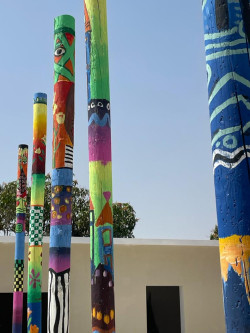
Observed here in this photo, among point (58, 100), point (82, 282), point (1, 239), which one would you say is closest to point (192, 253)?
point (82, 282)

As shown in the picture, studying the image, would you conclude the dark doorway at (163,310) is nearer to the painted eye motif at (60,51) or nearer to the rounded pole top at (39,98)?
the rounded pole top at (39,98)

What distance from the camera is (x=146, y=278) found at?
1350cm

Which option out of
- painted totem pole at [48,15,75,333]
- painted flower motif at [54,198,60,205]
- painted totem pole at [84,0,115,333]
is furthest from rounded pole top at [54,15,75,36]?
painted flower motif at [54,198,60,205]

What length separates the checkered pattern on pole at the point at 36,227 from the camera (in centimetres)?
797

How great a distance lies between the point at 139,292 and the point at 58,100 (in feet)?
29.2

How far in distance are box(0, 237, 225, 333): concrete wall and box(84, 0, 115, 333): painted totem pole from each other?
861 cm

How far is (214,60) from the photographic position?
2.09 meters

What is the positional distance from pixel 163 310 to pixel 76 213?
12935 mm

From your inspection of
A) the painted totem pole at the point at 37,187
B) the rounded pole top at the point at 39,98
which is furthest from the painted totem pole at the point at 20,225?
the rounded pole top at the point at 39,98

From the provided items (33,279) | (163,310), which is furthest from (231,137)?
(163,310)

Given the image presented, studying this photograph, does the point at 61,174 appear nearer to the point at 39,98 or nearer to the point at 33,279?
the point at 33,279

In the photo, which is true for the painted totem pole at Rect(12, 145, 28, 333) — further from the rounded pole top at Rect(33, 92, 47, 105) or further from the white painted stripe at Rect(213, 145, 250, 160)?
the white painted stripe at Rect(213, 145, 250, 160)

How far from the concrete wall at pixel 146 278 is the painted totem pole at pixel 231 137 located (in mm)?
10839

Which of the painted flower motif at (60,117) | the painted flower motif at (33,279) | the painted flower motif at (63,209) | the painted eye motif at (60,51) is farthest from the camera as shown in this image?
the painted flower motif at (33,279)
